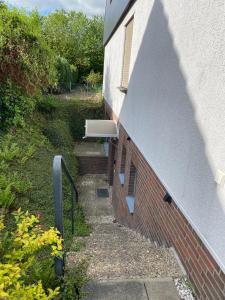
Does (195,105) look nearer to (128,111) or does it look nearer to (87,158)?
(128,111)

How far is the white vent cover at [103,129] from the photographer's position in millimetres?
9212

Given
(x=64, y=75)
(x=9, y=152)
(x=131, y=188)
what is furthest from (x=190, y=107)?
(x=64, y=75)

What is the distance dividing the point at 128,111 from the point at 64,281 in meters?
4.95

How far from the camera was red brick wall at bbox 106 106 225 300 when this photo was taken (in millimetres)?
2259

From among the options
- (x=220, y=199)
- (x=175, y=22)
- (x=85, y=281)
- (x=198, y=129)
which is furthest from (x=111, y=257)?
(x=175, y=22)

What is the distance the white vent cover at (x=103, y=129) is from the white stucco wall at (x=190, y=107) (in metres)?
4.73

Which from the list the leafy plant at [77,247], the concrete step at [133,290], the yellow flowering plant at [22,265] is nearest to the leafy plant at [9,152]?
the leafy plant at [77,247]

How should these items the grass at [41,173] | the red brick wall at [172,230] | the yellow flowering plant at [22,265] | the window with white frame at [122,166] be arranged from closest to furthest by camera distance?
the yellow flowering plant at [22,265] < the red brick wall at [172,230] < the grass at [41,173] < the window with white frame at [122,166]

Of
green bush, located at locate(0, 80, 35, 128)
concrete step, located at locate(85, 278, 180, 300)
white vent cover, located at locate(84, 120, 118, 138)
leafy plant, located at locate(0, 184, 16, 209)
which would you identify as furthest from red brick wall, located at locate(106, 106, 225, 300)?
green bush, located at locate(0, 80, 35, 128)

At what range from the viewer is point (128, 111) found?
6566mm

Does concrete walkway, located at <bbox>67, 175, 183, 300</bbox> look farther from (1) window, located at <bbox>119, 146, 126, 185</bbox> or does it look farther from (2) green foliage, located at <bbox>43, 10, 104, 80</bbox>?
(2) green foliage, located at <bbox>43, 10, 104, 80</bbox>

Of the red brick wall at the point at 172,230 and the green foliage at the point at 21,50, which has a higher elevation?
the green foliage at the point at 21,50

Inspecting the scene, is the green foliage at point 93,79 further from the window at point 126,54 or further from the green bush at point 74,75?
the window at point 126,54

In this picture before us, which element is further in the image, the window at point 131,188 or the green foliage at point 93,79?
the green foliage at point 93,79
